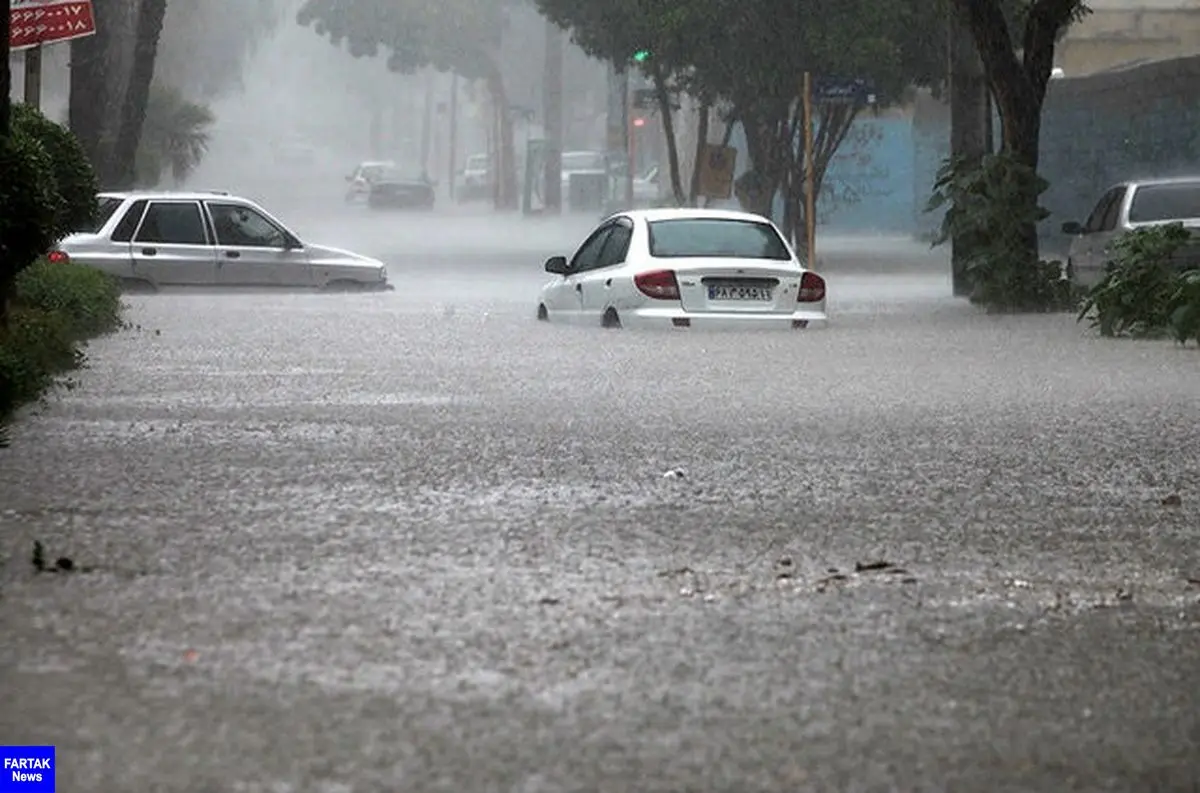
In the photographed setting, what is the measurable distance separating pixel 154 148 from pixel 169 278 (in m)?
28.1

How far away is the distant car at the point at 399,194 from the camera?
329 feet

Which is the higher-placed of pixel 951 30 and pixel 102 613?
pixel 951 30

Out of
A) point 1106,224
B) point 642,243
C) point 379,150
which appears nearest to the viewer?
point 642,243

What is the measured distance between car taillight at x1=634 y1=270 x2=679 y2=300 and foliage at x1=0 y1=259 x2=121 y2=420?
464cm

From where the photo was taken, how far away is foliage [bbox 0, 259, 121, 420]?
52.8 feet

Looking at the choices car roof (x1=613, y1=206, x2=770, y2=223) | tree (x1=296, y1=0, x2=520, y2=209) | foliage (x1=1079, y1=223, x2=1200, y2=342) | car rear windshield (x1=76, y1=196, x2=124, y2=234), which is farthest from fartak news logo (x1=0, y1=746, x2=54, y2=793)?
tree (x1=296, y1=0, x2=520, y2=209)

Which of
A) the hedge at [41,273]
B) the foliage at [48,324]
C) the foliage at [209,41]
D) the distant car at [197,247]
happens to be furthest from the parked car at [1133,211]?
the foliage at [209,41]

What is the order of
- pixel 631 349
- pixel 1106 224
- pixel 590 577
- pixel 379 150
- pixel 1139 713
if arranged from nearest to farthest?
pixel 1139 713, pixel 590 577, pixel 631 349, pixel 1106 224, pixel 379 150

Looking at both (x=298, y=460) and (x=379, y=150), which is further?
(x=379, y=150)

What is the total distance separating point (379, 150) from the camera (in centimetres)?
17838

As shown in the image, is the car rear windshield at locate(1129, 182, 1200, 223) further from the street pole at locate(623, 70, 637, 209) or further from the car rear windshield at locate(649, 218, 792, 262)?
the street pole at locate(623, 70, 637, 209)

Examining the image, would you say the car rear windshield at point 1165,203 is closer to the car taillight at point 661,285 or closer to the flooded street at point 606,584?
the car taillight at point 661,285

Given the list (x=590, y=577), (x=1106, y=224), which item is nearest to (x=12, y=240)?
(x=590, y=577)

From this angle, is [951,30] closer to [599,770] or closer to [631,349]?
[631,349]
